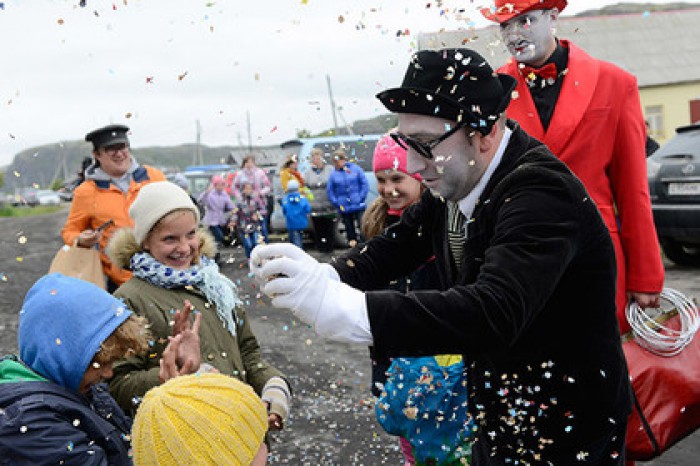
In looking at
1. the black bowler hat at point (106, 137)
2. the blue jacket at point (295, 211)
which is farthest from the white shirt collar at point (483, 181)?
the blue jacket at point (295, 211)

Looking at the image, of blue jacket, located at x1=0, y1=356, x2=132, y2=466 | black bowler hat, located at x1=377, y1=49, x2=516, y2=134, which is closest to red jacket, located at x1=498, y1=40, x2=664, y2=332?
black bowler hat, located at x1=377, y1=49, x2=516, y2=134

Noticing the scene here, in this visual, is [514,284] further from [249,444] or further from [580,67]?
[580,67]

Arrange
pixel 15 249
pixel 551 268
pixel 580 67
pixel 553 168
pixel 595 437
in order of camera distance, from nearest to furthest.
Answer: pixel 551 268, pixel 553 168, pixel 595 437, pixel 580 67, pixel 15 249

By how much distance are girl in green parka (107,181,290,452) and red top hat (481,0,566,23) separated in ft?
5.33

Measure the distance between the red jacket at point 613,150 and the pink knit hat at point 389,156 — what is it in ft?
3.40

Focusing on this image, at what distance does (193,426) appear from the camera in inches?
87.4

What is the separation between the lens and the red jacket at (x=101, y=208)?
533 centimetres

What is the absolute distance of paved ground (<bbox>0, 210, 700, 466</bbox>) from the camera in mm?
4656

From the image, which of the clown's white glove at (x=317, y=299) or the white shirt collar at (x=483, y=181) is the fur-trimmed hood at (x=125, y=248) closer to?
the white shirt collar at (x=483, y=181)

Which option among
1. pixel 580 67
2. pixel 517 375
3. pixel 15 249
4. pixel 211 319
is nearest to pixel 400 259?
pixel 517 375

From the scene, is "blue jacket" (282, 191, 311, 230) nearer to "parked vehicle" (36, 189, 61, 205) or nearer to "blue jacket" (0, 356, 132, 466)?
"blue jacket" (0, 356, 132, 466)

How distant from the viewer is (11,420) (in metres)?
2.33

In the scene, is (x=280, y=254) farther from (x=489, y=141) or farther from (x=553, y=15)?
(x=553, y=15)

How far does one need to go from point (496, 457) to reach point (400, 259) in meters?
0.73
